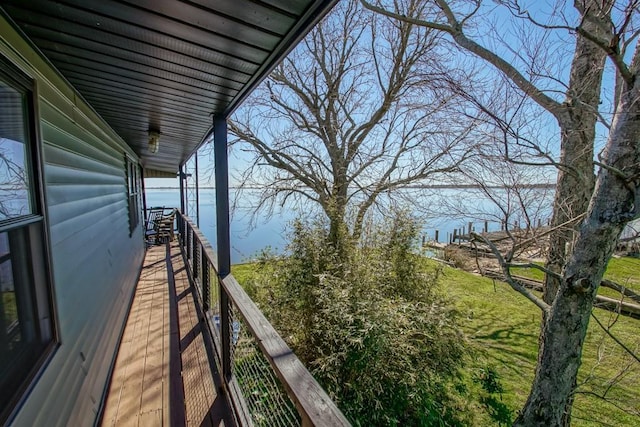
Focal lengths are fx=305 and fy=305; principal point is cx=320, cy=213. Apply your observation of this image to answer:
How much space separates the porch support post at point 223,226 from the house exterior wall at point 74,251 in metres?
0.96

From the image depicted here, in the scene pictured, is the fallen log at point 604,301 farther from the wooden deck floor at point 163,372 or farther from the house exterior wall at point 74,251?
the house exterior wall at point 74,251

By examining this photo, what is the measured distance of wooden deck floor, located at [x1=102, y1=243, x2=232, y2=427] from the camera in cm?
234

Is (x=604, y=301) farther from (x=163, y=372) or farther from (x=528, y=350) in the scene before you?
(x=163, y=372)

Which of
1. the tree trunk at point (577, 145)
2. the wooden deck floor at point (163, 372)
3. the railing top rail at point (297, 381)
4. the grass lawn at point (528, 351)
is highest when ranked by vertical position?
the tree trunk at point (577, 145)

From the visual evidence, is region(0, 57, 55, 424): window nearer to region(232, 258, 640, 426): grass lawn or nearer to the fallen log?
region(232, 258, 640, 426): grass lawn

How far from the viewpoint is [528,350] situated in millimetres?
6293

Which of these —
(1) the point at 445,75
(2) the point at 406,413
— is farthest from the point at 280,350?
(1) the point at 445,75

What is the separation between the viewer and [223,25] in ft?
4.51

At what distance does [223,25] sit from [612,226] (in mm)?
3240

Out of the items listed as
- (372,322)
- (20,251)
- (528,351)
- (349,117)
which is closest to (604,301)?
(372,322)

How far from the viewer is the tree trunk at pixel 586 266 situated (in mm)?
2451

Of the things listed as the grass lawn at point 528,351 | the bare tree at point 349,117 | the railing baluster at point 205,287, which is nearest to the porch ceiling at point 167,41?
the railing baluster at point 205,287

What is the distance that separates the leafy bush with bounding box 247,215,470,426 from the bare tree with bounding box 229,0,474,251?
11.3 feet

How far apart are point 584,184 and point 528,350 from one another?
14.8 ft
